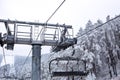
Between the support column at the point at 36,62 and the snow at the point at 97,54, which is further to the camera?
the snow at the point at 97,54

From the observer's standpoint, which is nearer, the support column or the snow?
the support column

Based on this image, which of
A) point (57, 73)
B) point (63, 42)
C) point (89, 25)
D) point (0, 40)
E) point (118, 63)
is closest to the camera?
point (57, 73)

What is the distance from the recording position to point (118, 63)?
49.8 metres

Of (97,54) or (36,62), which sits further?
(97,54)

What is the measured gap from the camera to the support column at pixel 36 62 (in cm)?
1152

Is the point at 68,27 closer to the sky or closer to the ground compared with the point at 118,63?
closer to the sky

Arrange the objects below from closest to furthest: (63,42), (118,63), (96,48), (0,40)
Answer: (0,40) → (63,42) → (118,63) → (96,48)

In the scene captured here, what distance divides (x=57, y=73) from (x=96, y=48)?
4768 cm

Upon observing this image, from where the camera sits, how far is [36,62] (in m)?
Answer: 11.7

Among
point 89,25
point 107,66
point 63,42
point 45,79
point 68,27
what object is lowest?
point 45,79

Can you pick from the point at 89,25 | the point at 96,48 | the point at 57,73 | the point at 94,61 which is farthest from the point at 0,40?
the point at 89,25

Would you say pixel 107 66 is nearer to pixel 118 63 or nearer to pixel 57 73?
pixel 118 63

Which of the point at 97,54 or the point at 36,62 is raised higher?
the point at 97,54

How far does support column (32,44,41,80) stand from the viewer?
37.8 ft
